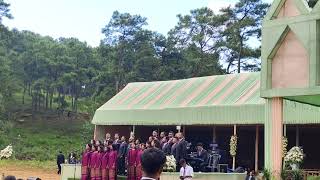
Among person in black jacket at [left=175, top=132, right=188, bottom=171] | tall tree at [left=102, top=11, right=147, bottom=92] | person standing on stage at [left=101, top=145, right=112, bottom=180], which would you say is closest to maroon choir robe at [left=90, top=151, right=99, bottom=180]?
person standing on stage at [left=101, top=145, right=112, bottom=180]

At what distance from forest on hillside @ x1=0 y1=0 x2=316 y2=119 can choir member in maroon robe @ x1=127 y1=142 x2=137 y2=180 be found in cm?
2615

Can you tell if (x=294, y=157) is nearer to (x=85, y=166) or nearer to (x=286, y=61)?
(x=286, y=61)

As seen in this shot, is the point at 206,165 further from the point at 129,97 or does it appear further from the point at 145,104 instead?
the point at 129,97

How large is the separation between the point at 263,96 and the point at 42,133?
4746 cm

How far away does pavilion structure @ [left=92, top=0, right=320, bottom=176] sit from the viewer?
545 inches

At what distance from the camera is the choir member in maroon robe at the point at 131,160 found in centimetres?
2074

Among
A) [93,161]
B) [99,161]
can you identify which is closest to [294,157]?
[99,161]

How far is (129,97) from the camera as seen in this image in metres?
29.6

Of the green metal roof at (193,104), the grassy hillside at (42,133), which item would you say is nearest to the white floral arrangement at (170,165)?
the green metal roof at (193,104)

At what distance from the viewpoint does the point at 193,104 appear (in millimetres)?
25109

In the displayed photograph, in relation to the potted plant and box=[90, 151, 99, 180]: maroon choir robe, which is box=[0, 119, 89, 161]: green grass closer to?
box=[90, 151, 99, 180]: maroon choir robe

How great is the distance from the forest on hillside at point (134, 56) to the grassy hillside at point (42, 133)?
82.0 inches

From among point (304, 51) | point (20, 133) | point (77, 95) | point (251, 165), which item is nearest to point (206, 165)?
point (251, 165)

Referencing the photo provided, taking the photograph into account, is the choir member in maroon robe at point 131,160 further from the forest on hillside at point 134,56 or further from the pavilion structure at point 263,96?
the forest on hillside at point 134,56
